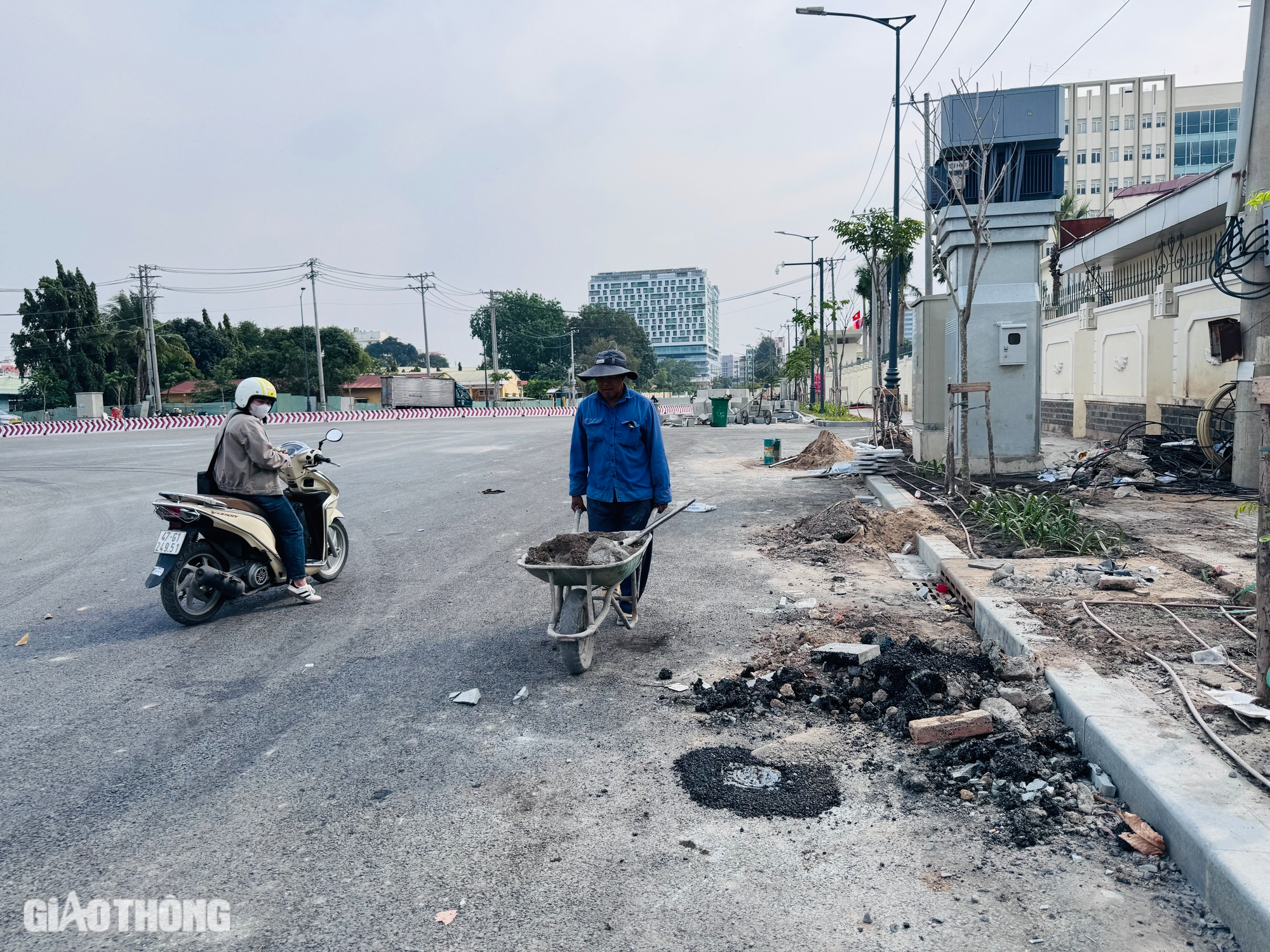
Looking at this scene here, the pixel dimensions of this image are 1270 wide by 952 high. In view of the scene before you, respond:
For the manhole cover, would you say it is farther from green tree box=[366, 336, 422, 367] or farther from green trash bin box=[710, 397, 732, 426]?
green tree box=[366, 336, 422, 367]

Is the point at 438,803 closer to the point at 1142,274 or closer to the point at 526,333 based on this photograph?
the point at 1142,274

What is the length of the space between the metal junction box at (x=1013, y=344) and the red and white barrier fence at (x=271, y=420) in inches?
928

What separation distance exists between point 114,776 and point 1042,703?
4.10m

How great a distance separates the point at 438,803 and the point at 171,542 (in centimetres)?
357

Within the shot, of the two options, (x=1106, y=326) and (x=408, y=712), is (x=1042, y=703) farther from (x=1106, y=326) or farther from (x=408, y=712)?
(x=1106, y=326)

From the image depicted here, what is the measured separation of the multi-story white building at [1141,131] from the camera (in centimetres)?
8038

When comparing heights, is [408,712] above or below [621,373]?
below

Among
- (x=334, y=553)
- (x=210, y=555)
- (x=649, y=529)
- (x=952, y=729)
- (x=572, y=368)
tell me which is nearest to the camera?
(x=952, y=729)

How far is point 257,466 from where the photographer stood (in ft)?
Answer: 21.3

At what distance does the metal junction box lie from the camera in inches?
499

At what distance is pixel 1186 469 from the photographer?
39.9 feet

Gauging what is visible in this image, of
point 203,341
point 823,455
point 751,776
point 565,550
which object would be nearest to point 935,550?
point 565,550

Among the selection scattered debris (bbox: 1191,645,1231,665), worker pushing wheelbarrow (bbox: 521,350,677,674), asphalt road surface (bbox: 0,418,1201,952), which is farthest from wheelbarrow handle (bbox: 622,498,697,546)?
scattered debris (bbox: 1191,645,1231,665)

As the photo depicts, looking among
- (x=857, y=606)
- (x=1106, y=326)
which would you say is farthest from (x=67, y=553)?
(x=1106, y=326)
